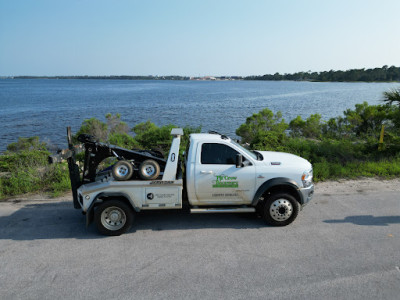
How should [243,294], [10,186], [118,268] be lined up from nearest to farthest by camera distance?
[243,294] → [118,268] → [10,186]

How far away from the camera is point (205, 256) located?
540 centimetres

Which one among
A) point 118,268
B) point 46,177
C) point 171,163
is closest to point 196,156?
point 171,163

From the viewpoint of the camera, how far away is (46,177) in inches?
368

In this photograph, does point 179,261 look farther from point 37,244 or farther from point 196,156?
point 37,244

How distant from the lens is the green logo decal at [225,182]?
6.36 meters

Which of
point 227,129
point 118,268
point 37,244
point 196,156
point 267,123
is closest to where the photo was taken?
point 118,268

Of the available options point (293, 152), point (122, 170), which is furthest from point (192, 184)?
point (293, 152)

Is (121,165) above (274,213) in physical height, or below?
above

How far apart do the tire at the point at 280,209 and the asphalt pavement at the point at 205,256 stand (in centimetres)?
20

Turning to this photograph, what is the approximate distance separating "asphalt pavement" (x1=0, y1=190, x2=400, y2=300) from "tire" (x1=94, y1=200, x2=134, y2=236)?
0.18 metres

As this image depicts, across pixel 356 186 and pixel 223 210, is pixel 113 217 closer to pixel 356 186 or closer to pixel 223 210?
pixel 223 210

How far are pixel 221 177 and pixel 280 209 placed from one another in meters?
1.34

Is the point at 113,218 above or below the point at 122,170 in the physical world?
below

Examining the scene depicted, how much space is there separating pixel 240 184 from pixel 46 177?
19.3ft
